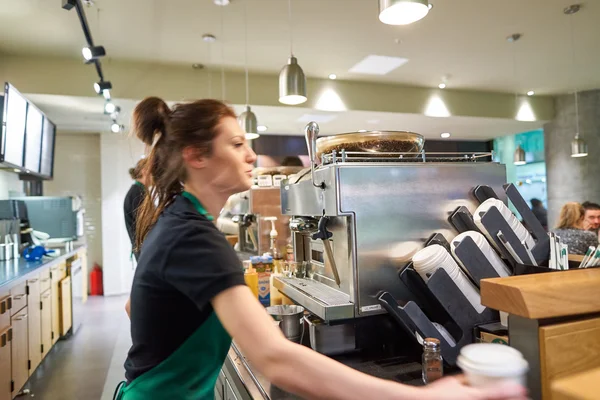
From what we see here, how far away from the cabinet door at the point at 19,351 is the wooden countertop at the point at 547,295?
324 cm

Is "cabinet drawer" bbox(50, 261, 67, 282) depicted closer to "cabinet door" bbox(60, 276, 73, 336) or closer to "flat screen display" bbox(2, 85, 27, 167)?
"cabinet door" bbox(60, 276, 73, 336)

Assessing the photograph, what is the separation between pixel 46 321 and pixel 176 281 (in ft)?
12.7

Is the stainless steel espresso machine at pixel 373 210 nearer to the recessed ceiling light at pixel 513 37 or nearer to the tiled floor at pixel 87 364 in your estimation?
the tiled floor at pixel 87 364

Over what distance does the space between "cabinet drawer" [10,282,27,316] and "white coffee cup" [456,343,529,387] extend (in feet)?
10.6

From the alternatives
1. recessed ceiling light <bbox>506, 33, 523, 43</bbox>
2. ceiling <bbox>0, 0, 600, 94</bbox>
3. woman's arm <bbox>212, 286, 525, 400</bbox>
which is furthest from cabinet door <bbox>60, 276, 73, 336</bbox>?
recessed ceiling light <bbox>506, 33, 523, 43</bbox>

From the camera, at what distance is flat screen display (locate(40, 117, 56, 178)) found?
17.1 feet

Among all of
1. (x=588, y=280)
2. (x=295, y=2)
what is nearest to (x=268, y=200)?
(x=295, y=2)

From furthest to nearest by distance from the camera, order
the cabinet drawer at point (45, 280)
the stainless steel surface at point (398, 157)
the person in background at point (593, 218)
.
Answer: the person in background at point (593, 218) < the cabinet drawer at point (45, 280) < the stainless steel surface at point (398, 157)

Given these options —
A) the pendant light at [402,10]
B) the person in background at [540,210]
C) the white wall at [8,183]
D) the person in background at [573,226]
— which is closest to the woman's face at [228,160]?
the pendant light at [402,10]

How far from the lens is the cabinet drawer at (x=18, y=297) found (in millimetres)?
2914

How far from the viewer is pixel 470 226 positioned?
134cm

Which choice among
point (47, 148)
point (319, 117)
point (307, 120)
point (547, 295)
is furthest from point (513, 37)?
point (47, 148)

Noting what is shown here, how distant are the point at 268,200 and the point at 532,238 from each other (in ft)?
6.58

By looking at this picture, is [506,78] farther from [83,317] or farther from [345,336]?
[83,317]
